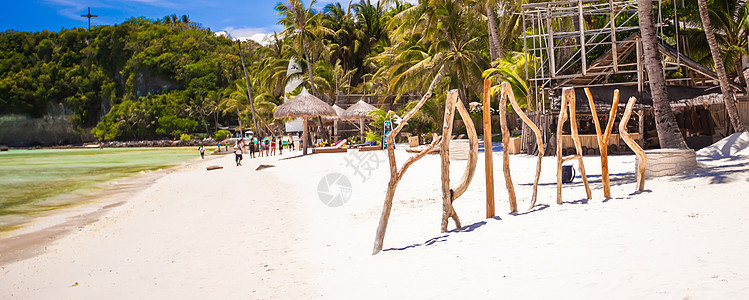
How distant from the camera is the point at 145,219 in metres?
9.16

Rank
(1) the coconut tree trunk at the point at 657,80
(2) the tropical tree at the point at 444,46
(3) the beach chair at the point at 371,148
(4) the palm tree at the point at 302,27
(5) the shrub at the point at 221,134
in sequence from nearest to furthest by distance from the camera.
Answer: (1) the coconut tree trunk at the point at 657,80, (3) the beach chair at the point at 371,148, (2) the tropical tree at the point at 444,46, (4) the palm tree at the point at 302,27, (5) the shrub at the point at 221,134

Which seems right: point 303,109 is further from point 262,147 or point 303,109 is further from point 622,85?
point 622,85

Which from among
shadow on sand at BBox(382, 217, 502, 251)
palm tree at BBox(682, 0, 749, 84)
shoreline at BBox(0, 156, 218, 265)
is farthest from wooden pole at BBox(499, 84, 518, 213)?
palm tree at BBox(682, 0, 749, 84)

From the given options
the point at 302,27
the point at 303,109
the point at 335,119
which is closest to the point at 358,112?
the point at 335,119

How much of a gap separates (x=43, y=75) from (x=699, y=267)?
88.6 m

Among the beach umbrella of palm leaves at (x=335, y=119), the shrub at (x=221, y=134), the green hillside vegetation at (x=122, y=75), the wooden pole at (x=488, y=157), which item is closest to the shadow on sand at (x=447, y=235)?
the wooden pole at (x=488, y=157)

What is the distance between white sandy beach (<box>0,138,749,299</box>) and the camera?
3850 millimetres

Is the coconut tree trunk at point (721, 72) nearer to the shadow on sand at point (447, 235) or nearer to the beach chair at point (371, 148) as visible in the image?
the shadow on sand at point (447, 235)

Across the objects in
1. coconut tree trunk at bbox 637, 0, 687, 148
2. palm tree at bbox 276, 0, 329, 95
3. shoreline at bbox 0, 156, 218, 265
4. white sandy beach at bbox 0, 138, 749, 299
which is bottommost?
shoreline at bbox 0, 156, 218, 265

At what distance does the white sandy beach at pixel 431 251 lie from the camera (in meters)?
3.85

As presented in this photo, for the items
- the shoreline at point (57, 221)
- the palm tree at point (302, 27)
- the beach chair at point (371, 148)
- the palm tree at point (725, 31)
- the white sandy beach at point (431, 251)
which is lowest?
the shoreline at point (57, 221)

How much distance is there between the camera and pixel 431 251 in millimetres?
5070

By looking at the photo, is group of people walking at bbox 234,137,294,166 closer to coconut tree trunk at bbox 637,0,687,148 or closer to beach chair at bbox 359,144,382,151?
beach chair at bbox 359,144,382,151

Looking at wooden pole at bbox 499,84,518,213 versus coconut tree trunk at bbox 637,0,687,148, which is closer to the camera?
wooden pole at bbox 499,84,518,213
